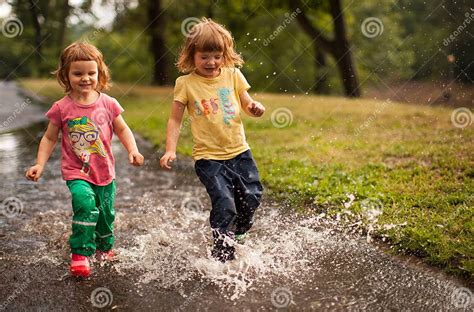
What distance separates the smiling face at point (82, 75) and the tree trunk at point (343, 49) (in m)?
15.6

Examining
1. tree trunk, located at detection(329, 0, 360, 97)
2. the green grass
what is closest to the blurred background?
tree trunk, located at detection(329, 0, 360, 97)

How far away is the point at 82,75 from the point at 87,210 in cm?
89

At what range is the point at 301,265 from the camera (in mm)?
3785

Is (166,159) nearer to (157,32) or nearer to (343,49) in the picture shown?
(343,49)

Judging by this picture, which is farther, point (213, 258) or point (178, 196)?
point (178, 196)

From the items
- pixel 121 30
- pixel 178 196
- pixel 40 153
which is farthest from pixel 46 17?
pixel 40 153

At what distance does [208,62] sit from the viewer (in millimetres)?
3750

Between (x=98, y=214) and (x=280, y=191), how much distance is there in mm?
2524

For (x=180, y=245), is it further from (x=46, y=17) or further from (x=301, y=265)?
(x=46, y=17)

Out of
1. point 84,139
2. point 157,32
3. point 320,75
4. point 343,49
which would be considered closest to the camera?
point 84,139

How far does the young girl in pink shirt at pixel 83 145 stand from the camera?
145 inches

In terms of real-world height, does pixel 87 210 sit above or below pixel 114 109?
below

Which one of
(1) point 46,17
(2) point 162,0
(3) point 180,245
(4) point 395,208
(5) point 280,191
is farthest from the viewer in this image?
(2) point 162,0

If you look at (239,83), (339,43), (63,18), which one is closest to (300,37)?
(339,43)
